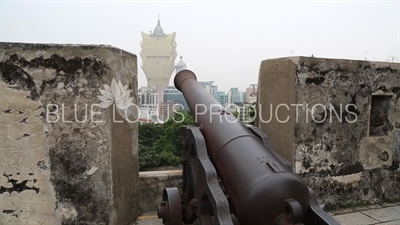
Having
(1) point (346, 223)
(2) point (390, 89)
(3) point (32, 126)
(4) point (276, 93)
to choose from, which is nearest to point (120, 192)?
(3) point (32, 126)

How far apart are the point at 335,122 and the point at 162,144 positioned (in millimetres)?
20540

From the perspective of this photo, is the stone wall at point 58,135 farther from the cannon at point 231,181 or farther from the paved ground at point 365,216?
the cannon at point 231,181

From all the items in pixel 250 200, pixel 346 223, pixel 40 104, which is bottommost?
pixel 346 223

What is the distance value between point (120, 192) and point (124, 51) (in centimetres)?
134

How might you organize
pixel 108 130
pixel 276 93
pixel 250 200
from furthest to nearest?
pixel 276 93 < pixel 108 130 < pixel 250 200

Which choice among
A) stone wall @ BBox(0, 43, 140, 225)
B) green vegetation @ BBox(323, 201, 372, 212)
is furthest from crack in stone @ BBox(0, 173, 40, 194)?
green vegetation @ BBox(323, 201, 372, 212)

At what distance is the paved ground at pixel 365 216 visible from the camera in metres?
3.16

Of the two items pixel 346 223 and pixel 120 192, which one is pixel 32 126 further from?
pixel 346 223

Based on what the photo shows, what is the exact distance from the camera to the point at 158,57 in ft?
232

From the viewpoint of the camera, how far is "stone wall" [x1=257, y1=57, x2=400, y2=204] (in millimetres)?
3324

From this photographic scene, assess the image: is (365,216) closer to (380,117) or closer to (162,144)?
(380,117)

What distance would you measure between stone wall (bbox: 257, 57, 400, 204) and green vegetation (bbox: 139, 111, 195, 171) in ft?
37.7

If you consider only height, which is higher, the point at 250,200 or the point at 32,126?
the point at 32,126

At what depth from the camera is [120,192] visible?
3.04 meters
